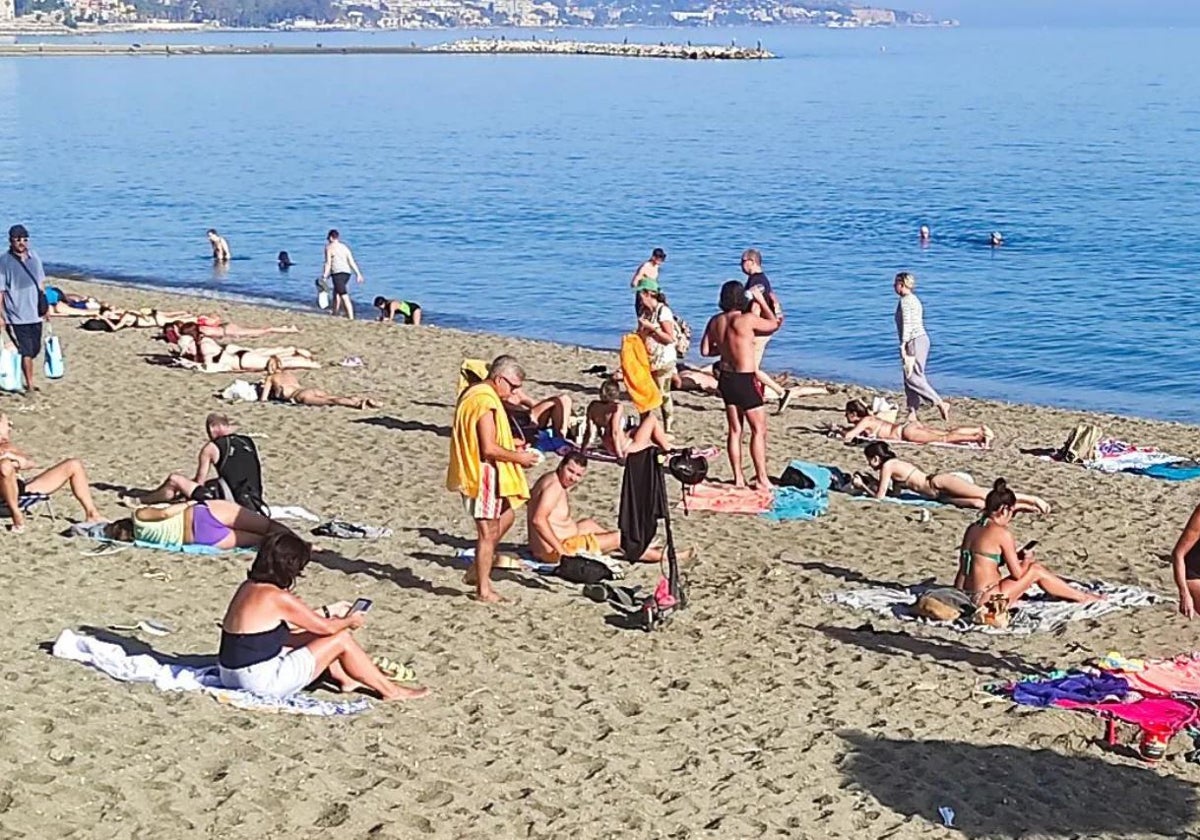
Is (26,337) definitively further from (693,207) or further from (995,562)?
(693,207)

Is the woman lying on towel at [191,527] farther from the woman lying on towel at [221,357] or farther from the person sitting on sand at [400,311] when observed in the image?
the person sitting on sand at [400,311]

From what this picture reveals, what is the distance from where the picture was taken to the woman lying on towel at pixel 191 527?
412 inches

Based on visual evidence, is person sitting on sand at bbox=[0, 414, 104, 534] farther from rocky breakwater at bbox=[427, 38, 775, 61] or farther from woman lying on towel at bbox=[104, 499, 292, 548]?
rocky breakwater at bbox=[427, 38, 775, 61]

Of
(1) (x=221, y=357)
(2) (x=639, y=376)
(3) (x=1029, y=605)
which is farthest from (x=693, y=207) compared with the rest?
(3) (x=1029, y=605)

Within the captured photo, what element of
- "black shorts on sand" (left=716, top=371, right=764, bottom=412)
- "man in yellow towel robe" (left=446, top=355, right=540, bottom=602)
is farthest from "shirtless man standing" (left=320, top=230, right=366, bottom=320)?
"man in yellow towel robe" (left=446, top=355, right=540, bottom=602)

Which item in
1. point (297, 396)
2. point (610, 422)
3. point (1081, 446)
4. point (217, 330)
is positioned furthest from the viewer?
point (217, 330)

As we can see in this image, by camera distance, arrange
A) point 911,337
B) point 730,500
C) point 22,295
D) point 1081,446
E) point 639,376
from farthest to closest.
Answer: point 911,337
point 1081,446
point 22,295
point 730,500
point 639,376

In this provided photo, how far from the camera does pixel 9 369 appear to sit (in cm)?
1565

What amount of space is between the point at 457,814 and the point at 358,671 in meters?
1.46

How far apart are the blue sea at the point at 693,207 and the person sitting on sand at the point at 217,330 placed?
566 centimetres

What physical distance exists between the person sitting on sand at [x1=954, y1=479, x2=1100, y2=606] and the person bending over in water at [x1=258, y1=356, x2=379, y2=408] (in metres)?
7.91

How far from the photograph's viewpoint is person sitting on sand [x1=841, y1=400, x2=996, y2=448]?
1552 centimetres

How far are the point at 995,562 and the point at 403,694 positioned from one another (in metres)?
3.89

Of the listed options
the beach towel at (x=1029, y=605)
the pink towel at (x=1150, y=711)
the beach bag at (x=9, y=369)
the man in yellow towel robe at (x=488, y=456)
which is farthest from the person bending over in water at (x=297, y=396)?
the pink towel at (x=1150, y=711)
